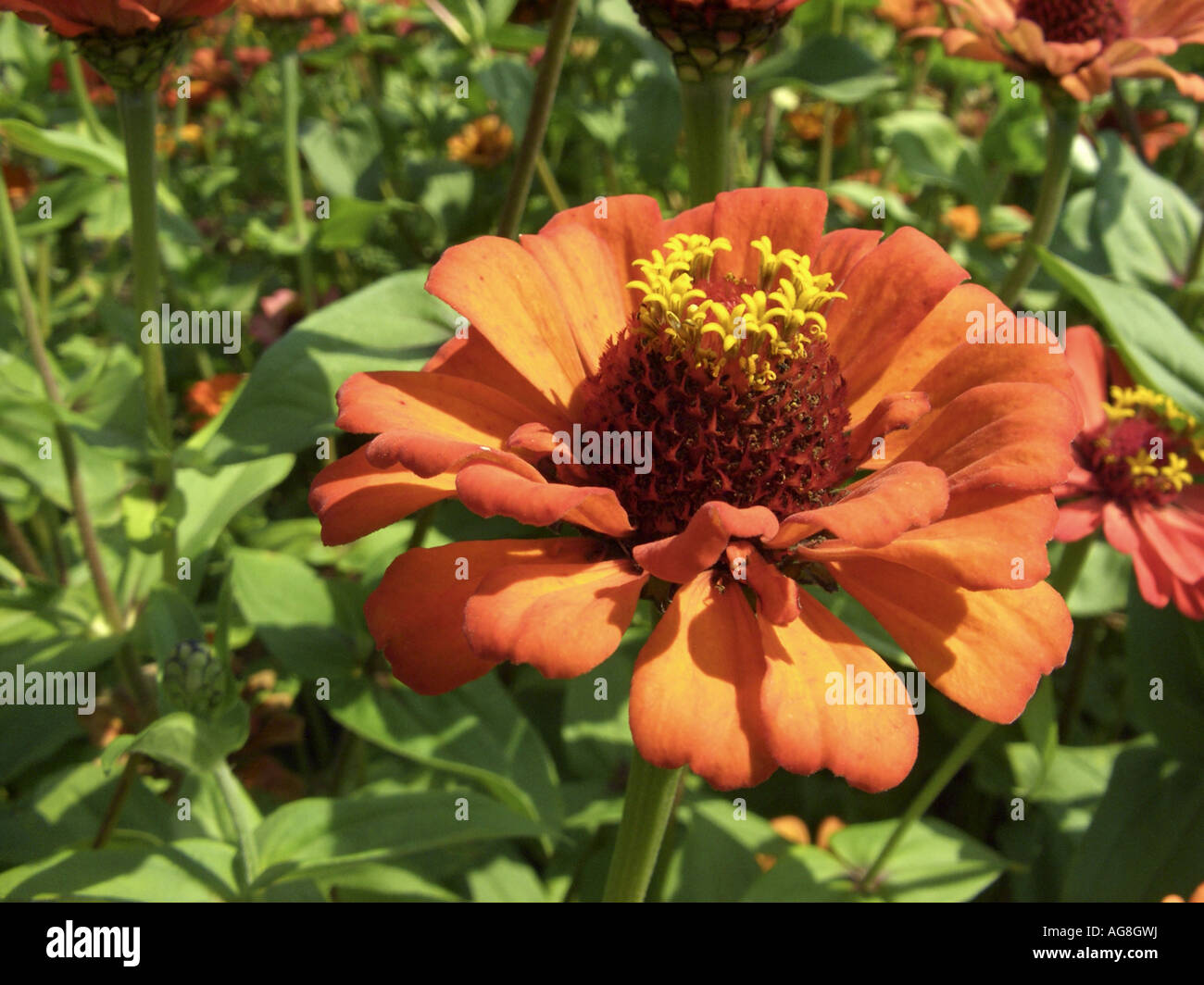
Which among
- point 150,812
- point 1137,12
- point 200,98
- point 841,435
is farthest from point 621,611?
point 200,98

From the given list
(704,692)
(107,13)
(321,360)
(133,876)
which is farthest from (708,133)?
(133,876)

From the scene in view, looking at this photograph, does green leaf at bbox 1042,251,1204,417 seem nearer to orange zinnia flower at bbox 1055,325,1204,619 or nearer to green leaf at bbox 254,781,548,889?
orange zinnia flower at bbox 1055,325,1204,619

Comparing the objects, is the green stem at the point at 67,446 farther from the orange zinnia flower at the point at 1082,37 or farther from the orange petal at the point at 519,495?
the orange zinnia flower at the point at 1082,37

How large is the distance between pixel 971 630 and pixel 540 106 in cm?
67

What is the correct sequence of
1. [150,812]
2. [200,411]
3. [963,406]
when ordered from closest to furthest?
[963,406]
[150,812]
[200,411]

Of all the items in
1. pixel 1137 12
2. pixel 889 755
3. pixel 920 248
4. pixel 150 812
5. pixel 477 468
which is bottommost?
pixel 150 812

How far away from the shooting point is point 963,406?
75cm

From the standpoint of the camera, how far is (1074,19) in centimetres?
135

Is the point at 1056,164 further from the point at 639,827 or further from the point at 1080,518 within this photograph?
the point at 639,827

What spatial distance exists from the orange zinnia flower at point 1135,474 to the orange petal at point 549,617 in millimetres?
746

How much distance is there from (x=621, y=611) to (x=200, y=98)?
286 centimetres

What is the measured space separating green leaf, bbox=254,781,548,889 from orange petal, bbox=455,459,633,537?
0.41 m
